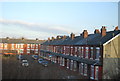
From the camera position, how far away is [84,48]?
25.3 m

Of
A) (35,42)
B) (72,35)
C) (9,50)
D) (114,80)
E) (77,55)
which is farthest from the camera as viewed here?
(35,42)

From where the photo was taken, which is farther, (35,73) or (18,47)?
(18,47)

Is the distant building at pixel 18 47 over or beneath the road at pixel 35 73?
over

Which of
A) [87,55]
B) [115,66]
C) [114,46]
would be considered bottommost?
[115,66]

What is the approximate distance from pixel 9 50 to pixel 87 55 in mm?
53592

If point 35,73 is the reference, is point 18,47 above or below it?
above

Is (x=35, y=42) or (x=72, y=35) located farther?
(x=35, y=42)

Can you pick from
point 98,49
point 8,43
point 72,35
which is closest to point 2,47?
point 8,43

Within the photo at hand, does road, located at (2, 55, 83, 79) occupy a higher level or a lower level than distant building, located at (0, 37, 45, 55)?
lower

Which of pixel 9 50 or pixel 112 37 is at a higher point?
pixel 112 37

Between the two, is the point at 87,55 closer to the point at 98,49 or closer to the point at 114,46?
the point at 98,49

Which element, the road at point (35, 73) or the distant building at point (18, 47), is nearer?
the road at point (35, 73)

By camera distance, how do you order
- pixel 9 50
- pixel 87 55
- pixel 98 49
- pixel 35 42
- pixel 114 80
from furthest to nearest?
pixel 35 42, pixel 9 50, pixel 87 55, pixel 98 49, pixel 114 80

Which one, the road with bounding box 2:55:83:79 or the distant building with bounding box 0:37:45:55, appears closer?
the road with bounding box 2:55:83:79
